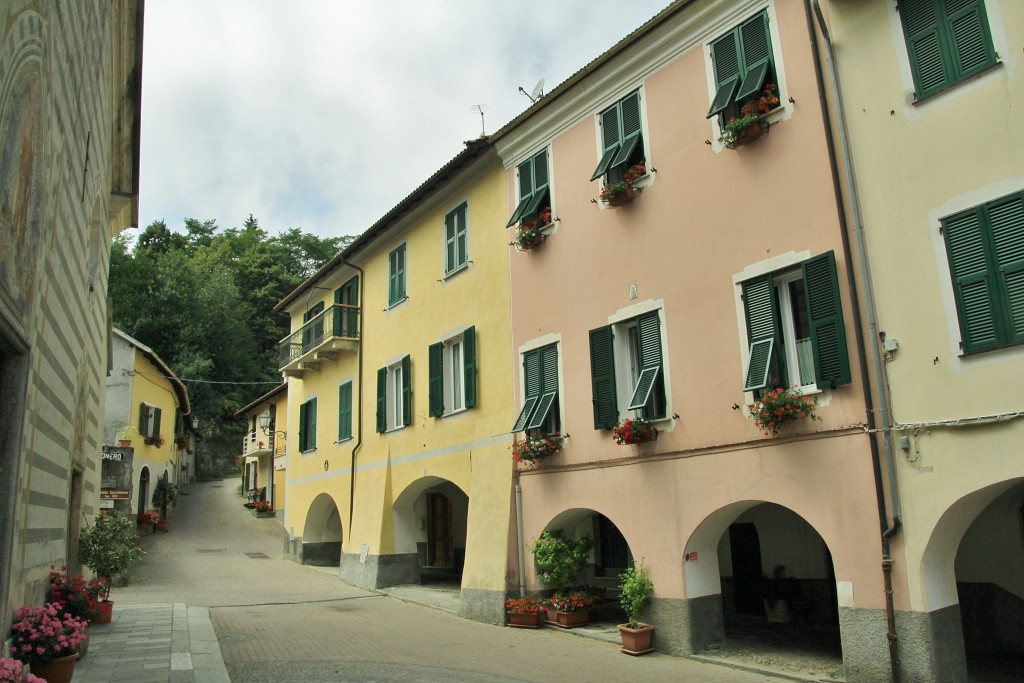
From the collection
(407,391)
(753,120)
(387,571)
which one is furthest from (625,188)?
(387,571)

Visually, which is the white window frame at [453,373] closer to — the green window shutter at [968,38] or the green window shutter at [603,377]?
the green window shutter at [603,377]

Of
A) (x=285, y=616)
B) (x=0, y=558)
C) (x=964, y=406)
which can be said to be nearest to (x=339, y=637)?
(x=285, y=616)

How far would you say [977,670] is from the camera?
29.0 ft

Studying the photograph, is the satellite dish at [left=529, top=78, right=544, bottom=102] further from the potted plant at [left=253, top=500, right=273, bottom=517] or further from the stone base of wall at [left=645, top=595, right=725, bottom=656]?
the potted plant at [left=253, top=500, right=273, bottom=517]

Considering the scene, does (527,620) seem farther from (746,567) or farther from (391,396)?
(391,396)

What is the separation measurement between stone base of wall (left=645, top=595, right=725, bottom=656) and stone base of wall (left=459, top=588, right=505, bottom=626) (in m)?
3.38

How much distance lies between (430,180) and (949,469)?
11.7 meters

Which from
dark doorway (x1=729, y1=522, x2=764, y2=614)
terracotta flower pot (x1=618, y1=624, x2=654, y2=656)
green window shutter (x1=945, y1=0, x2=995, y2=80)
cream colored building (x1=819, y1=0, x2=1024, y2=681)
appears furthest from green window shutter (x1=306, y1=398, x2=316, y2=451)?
green window shutter (x1=945, y1=0, x2=995, y2=80)

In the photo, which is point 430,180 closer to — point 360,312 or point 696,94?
point 360,312

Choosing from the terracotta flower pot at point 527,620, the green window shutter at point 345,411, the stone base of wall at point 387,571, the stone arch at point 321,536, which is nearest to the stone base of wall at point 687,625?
the terracotta flower pot at point 527,620

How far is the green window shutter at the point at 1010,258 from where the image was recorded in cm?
738

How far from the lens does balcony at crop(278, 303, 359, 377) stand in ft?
69.2

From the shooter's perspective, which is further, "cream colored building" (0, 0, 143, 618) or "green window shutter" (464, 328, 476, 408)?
"green window shutter" (464, 328, 476, 408)

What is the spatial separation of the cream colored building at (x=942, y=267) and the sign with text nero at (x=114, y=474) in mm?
16131
